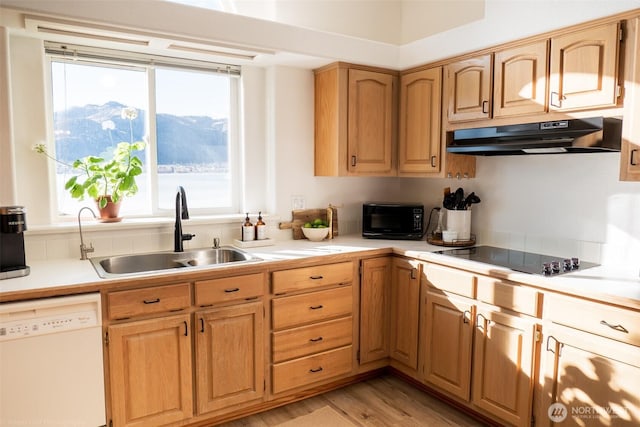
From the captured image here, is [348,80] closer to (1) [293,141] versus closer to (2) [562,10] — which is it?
(1) [293,141]

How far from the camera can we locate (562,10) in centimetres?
229

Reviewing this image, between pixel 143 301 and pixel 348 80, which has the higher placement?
pixel 348 80

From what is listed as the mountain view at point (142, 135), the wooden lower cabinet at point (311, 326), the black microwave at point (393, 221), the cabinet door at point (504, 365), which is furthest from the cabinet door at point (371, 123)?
the cabinet door at point (504, 365)

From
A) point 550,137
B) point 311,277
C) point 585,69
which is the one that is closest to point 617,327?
point 550,137

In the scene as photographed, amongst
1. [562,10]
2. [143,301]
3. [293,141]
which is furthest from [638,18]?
[143,301]

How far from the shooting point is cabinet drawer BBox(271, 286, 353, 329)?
2.57 m

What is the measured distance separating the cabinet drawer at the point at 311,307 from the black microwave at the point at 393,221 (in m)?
0.63

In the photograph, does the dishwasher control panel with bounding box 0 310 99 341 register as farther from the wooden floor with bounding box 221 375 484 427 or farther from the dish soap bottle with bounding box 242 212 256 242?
the dish soap bottle with bounding box 242 212 256 242

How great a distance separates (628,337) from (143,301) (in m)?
2.14

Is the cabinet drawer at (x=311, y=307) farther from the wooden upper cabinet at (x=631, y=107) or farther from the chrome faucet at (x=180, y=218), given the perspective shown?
the wooden upper cabinet at (x=631, y=107)

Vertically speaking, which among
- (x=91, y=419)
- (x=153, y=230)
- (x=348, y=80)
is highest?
(x=348, y=80)

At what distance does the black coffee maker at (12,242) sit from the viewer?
2.03 metres

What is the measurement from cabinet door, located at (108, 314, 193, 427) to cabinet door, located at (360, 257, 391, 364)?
1144 millimetres

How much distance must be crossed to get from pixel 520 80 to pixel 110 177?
96.6 inches
